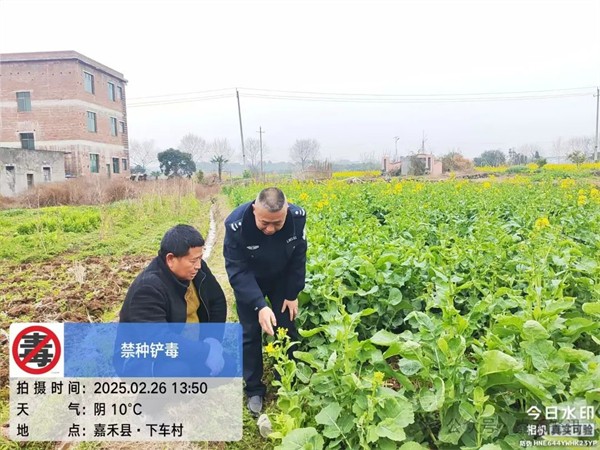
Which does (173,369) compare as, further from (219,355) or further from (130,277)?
(130,277)

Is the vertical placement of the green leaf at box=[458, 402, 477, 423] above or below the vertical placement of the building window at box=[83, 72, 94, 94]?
below

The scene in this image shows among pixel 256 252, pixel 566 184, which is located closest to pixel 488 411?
pixel 256 252

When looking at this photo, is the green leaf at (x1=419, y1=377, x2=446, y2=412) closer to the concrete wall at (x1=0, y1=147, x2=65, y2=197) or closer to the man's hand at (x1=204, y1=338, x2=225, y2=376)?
the man's hand at (x1=204, y1=338, x2=225, y2=376)

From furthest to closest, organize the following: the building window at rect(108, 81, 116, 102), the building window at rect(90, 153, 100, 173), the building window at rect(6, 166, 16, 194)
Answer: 1. the building window at rect(108, 81, 116, 102)
2. the building window at rect(90, 153, 100, 173)
3. the building window at rect(6, 166, 16, 194)

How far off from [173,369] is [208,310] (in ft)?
1.49

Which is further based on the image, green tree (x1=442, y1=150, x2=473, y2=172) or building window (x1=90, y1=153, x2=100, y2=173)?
green tree (x1=442, y1=150, x2=473, y2=172)

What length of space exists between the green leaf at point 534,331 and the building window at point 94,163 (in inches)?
1223

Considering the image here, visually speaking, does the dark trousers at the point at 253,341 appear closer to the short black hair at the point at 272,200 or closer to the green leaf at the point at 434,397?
the short black hair at the point at 272,200

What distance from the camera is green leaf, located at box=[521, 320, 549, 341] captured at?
1860 millimetres

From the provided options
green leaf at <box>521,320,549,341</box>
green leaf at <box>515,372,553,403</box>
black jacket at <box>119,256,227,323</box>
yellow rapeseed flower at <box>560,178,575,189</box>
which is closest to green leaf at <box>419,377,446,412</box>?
green leaf at <box>515,372,553,403</box>

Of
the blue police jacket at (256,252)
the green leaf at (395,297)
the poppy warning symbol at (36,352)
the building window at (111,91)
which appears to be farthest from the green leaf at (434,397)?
the building window at (111,91)

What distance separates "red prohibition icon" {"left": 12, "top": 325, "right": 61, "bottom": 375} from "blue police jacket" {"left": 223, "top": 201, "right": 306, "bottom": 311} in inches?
59.7

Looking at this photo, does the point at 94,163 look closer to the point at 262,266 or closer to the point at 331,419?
the point at 262,266

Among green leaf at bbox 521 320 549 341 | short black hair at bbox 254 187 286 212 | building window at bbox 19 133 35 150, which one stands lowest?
green leaf at bbox 521 320 549 341
